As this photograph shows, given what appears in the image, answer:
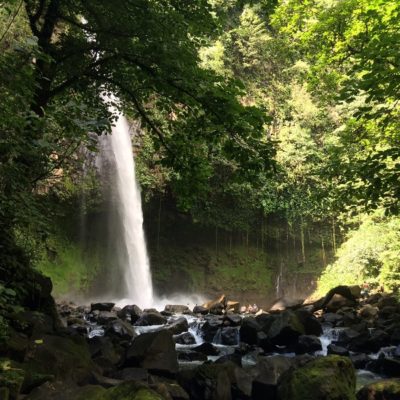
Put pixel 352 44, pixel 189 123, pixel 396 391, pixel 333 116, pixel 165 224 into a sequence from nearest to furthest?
pixel 396 391, pixel 189 123, pixel 352 44, pixel 165 224, pixel 333 116

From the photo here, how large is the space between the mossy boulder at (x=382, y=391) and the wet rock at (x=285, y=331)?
392 centimetres

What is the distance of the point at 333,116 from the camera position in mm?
25688

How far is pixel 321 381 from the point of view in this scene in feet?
16.4

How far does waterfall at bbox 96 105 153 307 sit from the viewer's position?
20.9 m

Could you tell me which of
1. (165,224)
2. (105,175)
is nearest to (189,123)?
(105,175)

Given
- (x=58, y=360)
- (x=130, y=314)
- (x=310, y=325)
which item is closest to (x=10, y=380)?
(x=58, y=360)

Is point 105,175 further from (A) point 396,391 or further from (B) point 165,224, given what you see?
(A) point 396,391

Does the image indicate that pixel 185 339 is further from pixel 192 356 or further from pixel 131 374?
pixel 131 374

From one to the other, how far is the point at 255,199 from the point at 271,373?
57.4 ft

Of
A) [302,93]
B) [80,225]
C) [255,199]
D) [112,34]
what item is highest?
[302,93]

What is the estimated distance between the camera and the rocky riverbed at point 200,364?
4887 millimetres

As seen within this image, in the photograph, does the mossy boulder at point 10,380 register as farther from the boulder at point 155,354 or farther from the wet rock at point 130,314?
the wet rock at point 130,314

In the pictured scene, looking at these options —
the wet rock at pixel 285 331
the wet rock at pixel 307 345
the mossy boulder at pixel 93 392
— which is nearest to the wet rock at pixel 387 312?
the wet rock at pixel 285 331

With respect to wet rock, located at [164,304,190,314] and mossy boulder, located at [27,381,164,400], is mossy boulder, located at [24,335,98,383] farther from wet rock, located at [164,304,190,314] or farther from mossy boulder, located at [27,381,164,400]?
wet rock, located at [164,304,190,314]
